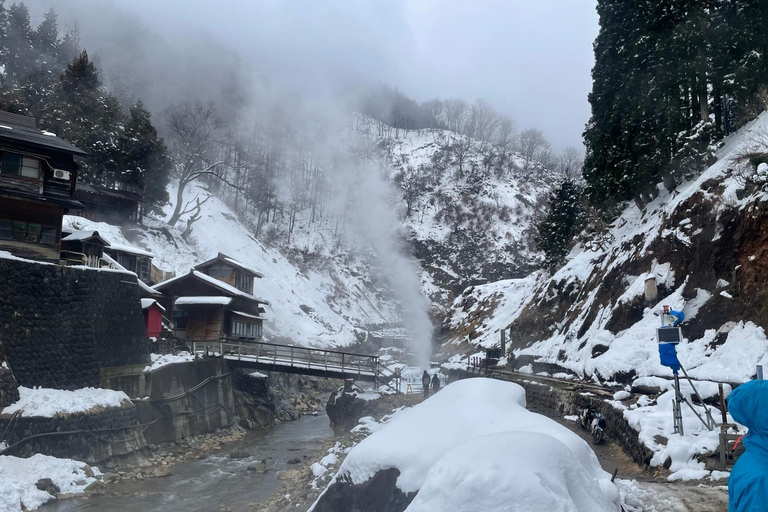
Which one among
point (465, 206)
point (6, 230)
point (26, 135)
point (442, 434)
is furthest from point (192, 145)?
point (442, 434)

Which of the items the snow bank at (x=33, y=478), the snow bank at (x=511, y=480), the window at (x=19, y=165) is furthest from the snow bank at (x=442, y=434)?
the window at (x=19, y=165)

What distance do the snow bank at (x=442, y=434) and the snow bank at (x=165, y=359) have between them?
1838 cm

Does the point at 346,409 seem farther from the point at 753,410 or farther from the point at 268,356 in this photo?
the point at 753,410

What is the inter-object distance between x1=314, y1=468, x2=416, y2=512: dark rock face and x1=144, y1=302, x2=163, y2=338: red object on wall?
2228cm

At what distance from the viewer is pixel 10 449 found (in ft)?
50.5

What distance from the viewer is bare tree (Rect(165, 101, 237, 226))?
4709 centimetres

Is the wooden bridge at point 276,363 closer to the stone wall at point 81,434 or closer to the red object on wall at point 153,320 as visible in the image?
the red object on wall at point 153,320

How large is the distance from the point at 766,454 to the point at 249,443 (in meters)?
23.2

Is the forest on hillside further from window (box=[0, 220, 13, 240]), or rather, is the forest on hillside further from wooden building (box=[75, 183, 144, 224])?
wooden building (box=[75, 183, 144, 224])

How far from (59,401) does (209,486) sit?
251 inches

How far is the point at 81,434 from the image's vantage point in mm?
17469

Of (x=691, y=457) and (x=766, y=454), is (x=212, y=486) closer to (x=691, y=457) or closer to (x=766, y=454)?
(x=691, y=457)

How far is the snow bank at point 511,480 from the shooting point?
4.32 metres

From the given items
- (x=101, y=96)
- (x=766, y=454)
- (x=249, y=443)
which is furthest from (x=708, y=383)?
(x=101, y=96)
